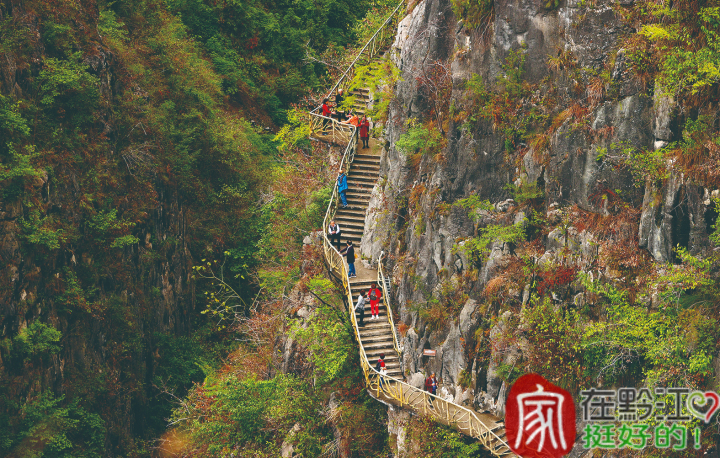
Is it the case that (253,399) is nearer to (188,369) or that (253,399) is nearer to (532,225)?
(188,369)

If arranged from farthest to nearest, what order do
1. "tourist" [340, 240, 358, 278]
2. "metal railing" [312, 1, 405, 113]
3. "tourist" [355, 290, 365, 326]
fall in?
"metal railing" [312, 1, 405, 113] < "tourist" [340, 240, 358, 278] < "tourist" [355, 290, 365, 326]

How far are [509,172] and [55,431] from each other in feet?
58.9

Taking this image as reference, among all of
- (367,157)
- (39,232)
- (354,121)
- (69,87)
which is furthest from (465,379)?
(69,87)

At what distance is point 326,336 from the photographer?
26.1m

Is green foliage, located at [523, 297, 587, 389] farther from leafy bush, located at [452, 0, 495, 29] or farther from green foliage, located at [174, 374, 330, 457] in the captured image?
green foliage, located at [174, 374, 330, 457]

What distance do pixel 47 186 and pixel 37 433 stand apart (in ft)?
29.4

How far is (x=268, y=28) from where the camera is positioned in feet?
151

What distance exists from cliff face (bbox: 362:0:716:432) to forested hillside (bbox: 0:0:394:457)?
30.6 feet

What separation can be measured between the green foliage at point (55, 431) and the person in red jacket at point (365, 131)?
14.5m

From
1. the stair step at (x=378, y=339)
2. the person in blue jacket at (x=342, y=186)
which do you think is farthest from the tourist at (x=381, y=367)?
the person in blue jacket at (x=342, y=186)

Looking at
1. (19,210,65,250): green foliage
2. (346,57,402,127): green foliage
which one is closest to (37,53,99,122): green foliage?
(19,210,65,250): green foliage

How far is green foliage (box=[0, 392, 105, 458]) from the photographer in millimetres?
25562

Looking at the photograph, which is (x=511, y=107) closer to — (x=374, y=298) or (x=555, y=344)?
(x=555, y=344)

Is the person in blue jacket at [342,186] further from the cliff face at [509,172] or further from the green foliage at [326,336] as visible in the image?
the green foliage at [326,336]
